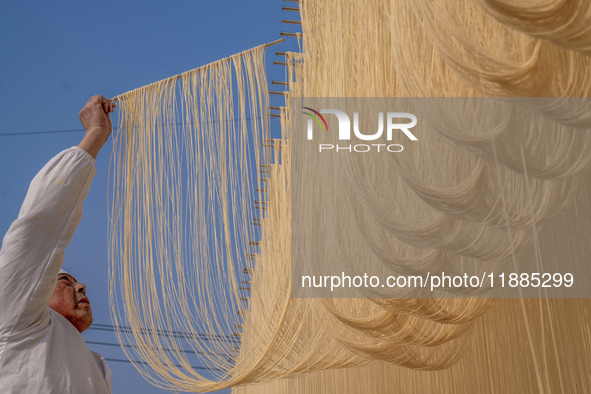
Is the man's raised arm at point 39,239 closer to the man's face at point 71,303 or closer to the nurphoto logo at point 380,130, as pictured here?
the man's face at point 71,303

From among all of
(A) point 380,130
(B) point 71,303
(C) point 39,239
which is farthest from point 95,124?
(A) point 380,130

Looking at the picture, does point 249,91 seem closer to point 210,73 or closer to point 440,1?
point 210,73

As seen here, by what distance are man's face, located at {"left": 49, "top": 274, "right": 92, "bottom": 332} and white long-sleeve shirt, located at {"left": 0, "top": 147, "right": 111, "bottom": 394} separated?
0.17m

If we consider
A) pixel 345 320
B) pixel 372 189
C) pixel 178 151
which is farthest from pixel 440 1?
pixel 178 151

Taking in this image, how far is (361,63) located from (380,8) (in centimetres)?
15

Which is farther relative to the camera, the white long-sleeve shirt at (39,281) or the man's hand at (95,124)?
the man's hand at (95,124)

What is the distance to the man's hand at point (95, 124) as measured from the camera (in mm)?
1314

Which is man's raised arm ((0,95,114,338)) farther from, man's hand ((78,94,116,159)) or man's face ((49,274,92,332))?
man's face ((49,274,92,332))

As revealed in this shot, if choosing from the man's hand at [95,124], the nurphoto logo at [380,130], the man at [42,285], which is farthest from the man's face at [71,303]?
the nurphoto logo at [380,130]

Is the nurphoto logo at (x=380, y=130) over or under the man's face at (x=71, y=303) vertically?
over

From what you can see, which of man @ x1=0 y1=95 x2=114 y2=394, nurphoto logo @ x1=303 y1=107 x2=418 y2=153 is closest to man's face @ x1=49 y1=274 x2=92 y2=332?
man @ x1=0 y1=95 x2=114 y2=394

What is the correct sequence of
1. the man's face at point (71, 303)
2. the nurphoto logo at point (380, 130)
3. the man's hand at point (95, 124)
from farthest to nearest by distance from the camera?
the nurphoto logo at point (380, 130), the man's face at point (71, 303), the man's hand at point (95, 124)

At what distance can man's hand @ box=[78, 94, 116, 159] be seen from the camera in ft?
4.31

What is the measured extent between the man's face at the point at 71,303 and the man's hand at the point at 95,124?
1.13 ft
